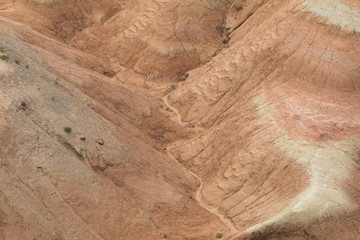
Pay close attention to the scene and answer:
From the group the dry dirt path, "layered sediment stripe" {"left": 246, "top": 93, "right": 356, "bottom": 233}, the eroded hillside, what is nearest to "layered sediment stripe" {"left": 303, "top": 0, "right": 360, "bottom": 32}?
the eroded hillside

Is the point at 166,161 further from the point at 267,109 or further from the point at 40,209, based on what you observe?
the point at 40,209

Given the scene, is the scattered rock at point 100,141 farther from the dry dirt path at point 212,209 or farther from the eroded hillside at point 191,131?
the dry dirt path at point 212,209

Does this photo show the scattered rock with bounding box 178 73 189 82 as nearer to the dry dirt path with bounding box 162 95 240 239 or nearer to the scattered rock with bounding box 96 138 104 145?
the dry dirt path with bounding box 162 95 240 239

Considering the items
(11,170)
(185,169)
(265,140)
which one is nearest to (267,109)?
(265,140)

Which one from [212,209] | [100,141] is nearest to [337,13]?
[212,209]

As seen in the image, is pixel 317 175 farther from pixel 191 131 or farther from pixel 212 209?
pixel 191 131

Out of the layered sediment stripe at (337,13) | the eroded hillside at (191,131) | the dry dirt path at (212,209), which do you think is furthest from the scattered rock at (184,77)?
the layered sediment stripe at (337,13)
